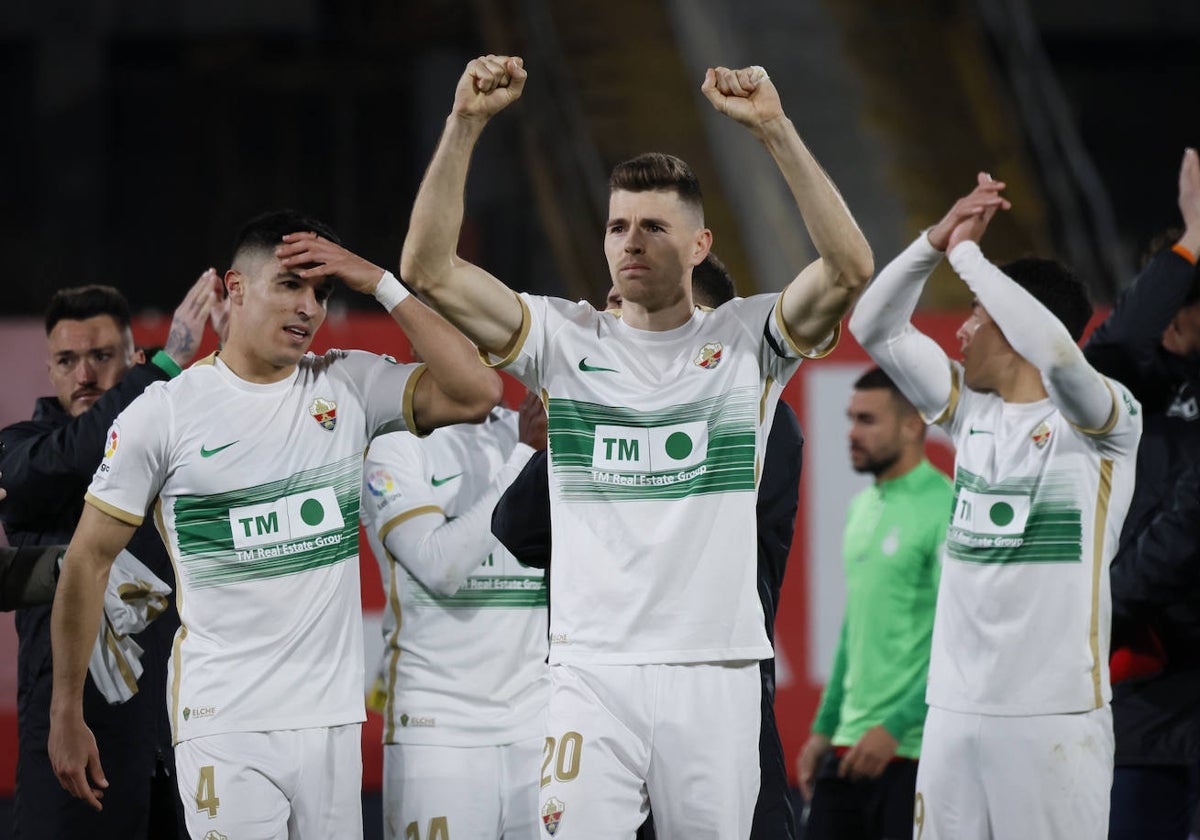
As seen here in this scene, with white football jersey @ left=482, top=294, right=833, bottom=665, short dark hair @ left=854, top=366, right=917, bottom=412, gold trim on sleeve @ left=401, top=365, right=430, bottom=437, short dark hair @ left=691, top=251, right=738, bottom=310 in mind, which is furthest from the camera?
short dark hair @ left=854, top=366, right=917, bottom=412

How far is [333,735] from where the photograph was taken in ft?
13.5

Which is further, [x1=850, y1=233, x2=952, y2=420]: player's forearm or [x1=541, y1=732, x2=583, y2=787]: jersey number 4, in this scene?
[x1=850, y1=233, x2=952, y2=420]: player's forearm

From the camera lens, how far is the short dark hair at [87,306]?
5184 mm

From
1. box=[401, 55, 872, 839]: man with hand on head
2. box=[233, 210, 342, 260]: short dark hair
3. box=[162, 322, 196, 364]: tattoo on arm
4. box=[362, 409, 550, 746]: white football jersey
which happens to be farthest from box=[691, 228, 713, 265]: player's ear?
box=[162, 322, 196, 364]: tattoo on arm

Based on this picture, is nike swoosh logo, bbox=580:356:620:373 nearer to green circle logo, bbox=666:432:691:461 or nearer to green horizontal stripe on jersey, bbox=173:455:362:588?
green circle logo, bbox=666:432:691:461

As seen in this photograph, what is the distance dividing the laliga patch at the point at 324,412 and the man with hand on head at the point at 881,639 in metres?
2.18

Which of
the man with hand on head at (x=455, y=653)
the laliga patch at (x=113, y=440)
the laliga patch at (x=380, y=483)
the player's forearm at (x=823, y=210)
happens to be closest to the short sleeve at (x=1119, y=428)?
the player's forearm at (x=823, y=210)

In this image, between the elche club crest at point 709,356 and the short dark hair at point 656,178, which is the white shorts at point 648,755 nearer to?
the elche club crest at point 709,356

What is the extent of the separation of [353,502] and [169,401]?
1.85ft

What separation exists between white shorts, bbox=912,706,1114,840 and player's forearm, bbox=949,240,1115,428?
88 cm

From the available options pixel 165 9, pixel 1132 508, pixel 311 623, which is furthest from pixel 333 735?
pixel 165 9

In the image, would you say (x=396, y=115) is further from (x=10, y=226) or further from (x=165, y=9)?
(x=10, y=226)

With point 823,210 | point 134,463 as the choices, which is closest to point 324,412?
point 134,463

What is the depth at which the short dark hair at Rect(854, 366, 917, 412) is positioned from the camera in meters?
5.96
